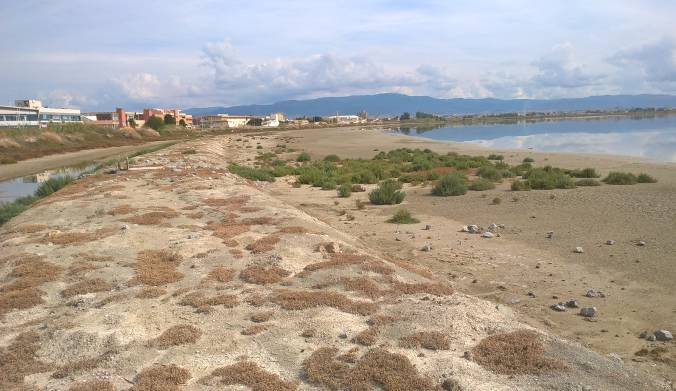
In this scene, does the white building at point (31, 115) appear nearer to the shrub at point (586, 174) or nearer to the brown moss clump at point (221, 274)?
the shrub at point (586, 174)

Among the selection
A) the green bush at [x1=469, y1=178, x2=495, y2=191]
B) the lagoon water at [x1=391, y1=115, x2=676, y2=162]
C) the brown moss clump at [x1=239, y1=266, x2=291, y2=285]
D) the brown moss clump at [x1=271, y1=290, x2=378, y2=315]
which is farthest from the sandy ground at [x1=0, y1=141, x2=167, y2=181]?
the lagoon water at [x1=391, y1=115, x2=676, y2=162]

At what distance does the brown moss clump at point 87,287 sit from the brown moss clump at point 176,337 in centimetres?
236

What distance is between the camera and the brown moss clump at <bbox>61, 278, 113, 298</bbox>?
8.23 m

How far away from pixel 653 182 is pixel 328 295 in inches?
754

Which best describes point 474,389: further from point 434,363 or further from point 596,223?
point 596,223

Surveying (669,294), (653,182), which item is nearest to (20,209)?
(669,294)

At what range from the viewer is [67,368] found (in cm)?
580

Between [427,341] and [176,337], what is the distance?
302 cm

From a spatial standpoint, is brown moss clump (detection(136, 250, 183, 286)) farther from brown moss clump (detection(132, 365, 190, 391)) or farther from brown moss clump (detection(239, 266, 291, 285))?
brown moss clump (detection(132, 365, 190, 391))

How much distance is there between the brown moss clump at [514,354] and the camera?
5.51 m

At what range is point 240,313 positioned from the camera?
7.28 m

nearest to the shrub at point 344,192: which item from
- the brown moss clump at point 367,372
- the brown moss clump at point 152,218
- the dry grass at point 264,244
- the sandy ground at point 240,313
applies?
the sandy ground at point 240,313

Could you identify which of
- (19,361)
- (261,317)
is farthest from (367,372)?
(19,361)

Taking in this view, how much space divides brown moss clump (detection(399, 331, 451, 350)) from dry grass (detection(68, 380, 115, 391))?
10.4ft
